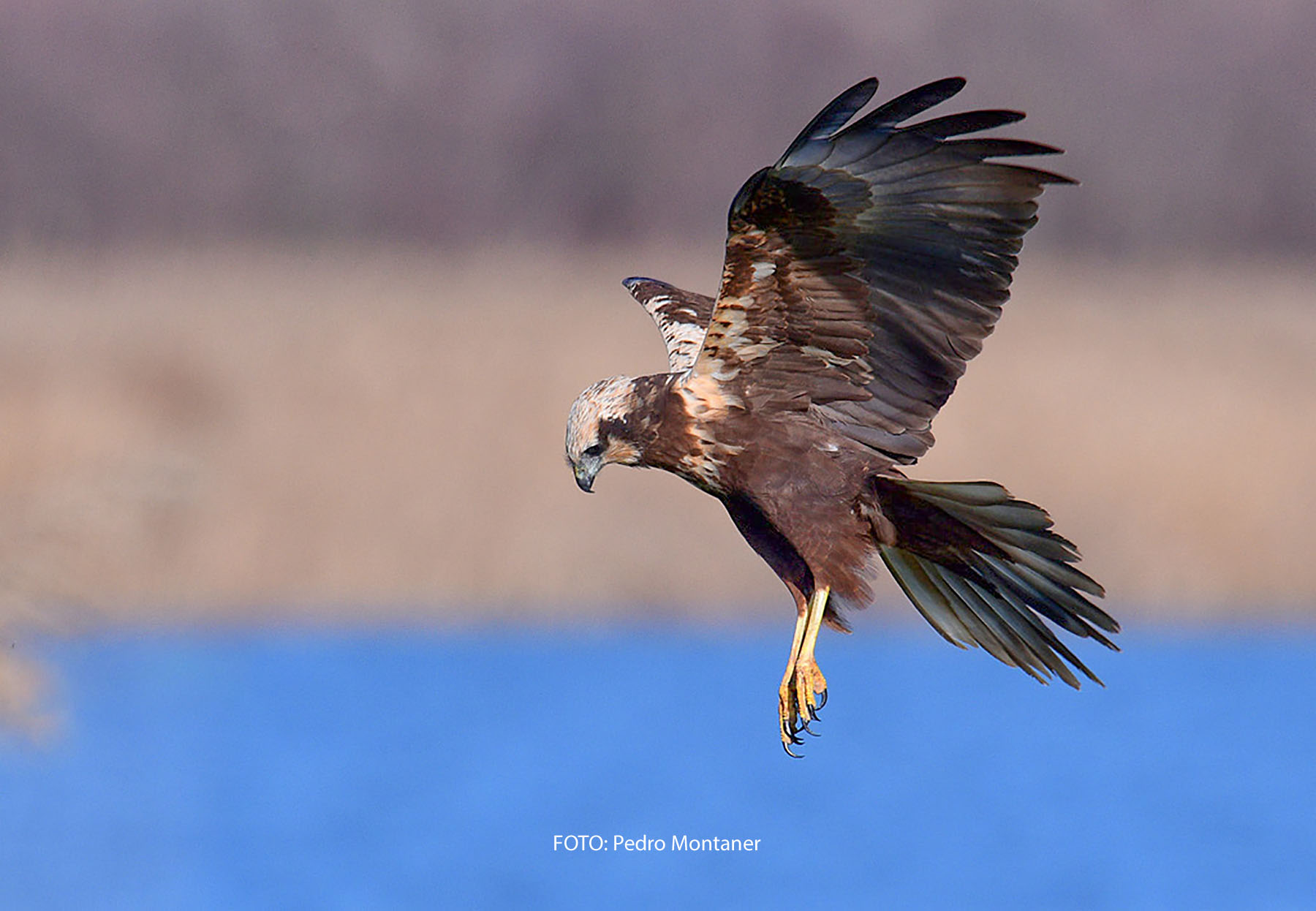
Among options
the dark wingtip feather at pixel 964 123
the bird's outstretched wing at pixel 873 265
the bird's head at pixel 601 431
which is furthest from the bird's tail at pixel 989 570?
the dark wingtip feather at pixel 964 123

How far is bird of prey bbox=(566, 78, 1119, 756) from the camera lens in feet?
13.9

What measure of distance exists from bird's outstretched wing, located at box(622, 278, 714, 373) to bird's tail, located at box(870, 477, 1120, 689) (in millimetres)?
812

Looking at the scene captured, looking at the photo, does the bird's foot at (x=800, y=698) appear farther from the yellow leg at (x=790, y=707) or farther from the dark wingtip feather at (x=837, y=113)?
the dark wingtip feather at (x=837, y=113)

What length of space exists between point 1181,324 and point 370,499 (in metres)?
5.02

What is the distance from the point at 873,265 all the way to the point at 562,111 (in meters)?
16.3

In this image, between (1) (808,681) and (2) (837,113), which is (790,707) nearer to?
(1) (808,681)

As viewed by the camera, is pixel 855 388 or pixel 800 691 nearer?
pixel 800 691

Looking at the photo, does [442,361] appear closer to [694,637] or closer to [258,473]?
[258,473]

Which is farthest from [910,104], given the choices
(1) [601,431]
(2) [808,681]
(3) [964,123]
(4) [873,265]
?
(2) [808,681]

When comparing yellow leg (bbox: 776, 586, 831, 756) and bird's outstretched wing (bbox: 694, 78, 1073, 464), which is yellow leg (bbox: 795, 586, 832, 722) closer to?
yellow leg (bbox: 776, 586, 831, 756)

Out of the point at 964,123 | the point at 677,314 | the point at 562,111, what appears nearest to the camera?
the point at 964,123

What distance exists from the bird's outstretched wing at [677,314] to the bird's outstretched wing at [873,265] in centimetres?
61

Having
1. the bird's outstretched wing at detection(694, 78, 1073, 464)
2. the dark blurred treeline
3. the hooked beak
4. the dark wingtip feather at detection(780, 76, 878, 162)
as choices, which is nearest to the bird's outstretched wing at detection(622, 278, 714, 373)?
the bird's outstretched wing at detection(694, 78, 1073, 464)

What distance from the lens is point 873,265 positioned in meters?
Result: 4.41
